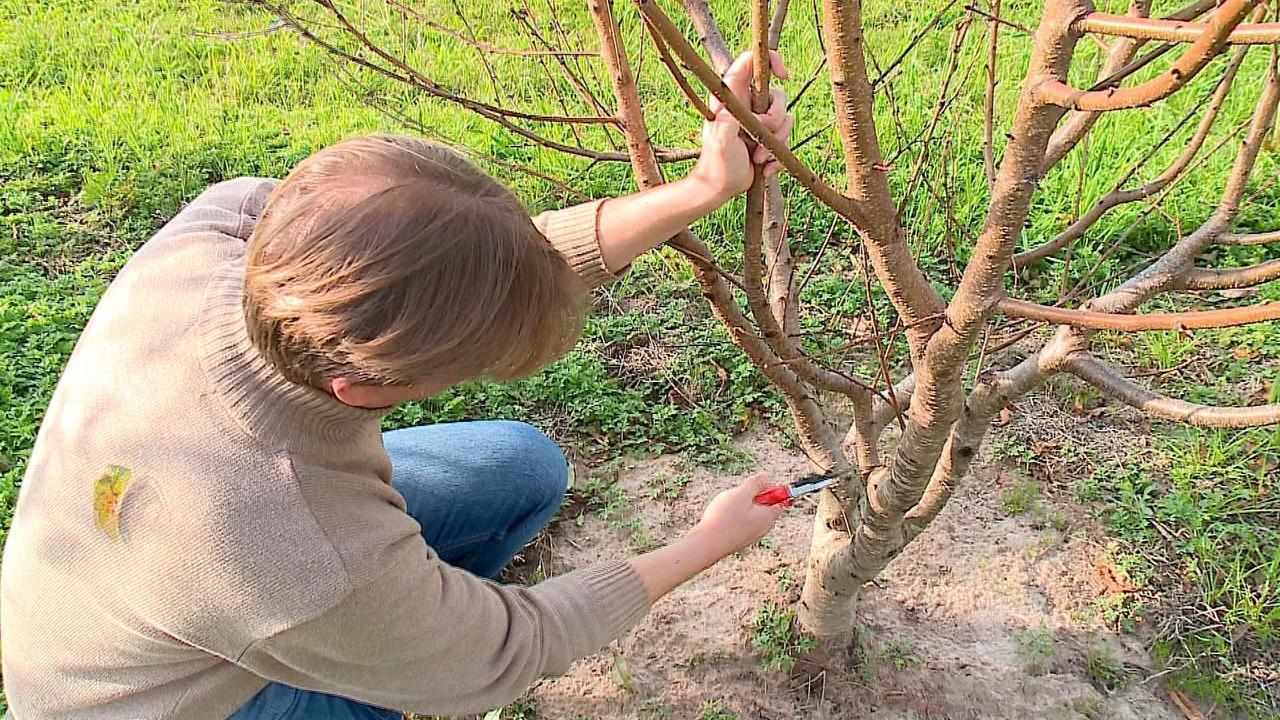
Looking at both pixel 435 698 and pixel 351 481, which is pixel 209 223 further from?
pixel 435 698

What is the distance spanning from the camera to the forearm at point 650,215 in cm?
119

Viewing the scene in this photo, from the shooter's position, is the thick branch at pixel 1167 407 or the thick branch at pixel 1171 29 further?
the thick branch at pixel 1167 407

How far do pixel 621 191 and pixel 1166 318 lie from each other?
2629mm

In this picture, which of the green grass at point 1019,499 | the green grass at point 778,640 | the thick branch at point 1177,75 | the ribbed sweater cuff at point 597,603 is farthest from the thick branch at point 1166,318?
the green grass at point 1019,499

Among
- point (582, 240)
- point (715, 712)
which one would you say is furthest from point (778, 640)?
point (582, 240)

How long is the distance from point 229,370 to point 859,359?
81.6 inches

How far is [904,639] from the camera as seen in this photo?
2.19 meters

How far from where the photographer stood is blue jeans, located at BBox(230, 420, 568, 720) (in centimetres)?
183

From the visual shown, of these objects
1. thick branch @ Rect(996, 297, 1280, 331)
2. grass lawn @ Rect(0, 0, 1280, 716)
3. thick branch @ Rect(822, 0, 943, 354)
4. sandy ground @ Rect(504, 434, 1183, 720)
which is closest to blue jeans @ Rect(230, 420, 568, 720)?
sandy ground @ Rect(504, 434, 1183, 720)

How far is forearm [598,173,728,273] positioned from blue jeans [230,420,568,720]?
2.17ft

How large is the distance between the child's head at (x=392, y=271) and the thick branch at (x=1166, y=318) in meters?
0.56

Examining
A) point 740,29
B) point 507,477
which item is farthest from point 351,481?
point 740,29

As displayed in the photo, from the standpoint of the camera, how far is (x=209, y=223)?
142 centimetres

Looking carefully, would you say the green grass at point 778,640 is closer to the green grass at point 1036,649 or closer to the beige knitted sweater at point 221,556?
the green grass at point 1036,649
